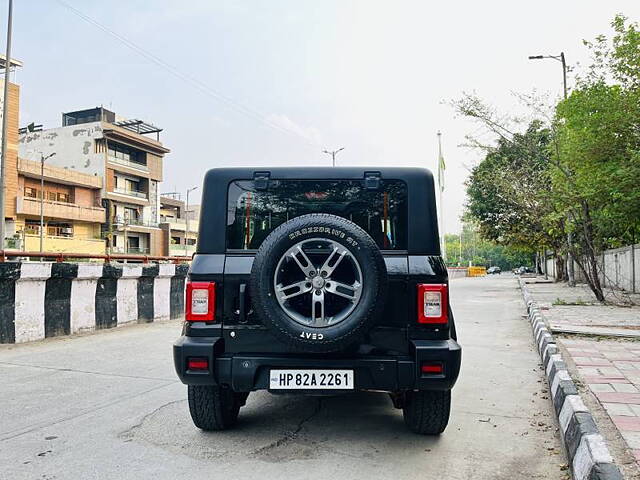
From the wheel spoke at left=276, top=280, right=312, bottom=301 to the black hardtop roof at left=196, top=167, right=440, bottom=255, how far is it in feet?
1.96

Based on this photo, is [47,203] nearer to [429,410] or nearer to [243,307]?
[243,307]

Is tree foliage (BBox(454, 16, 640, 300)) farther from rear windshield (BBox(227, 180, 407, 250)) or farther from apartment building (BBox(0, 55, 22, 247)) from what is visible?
apartment building (BBox(0, 55, 22, 247))

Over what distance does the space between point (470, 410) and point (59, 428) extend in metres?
3.22

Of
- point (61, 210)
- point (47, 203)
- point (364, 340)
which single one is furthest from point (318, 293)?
point (61, 210)

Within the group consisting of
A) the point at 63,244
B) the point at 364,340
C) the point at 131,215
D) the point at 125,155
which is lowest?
the point at 364,340

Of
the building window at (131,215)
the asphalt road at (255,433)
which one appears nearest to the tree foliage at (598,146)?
the asphalt road at (255,433)

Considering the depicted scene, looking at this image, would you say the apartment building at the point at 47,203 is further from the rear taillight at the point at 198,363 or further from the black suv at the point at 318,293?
the rear taillight at the point at 198,363

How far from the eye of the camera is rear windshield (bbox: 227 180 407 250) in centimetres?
381

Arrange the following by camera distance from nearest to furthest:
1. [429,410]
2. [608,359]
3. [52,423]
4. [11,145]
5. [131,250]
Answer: [429,410] < [52,423] < [608,359] < [11,145] < [131,250]

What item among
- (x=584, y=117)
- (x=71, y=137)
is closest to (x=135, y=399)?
(x=584, y=117)

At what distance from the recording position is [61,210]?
40781 millimetres

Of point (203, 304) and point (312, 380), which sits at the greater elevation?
point (203, 304)

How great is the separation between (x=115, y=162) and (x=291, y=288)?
48.9 meters

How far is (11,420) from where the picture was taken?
419cm
